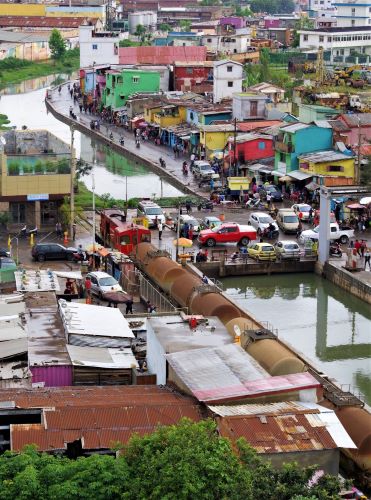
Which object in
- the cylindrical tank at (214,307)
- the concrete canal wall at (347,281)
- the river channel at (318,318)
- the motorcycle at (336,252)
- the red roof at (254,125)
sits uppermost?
the red roof at (254,125)

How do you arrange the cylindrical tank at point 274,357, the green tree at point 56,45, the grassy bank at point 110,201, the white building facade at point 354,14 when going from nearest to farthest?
the cylindrical tank at point 274,357, the grassy bank at point 110,201, the green tree at point 56,45, the white building facade at point 354,14

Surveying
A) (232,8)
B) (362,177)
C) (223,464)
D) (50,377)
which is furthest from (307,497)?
(232,8)

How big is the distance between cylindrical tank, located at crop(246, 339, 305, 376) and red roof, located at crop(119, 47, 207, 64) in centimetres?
3549

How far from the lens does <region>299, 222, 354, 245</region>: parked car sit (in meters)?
23.4

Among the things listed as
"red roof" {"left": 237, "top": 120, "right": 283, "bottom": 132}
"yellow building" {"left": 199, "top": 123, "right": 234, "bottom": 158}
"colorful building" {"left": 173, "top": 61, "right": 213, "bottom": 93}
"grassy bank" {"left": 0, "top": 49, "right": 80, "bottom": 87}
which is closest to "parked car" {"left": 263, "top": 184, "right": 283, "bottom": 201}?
"yellow building" {"left": 199, "top": 123, "right": 234, "bottom": 158}

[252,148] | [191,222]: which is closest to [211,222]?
[191,222]

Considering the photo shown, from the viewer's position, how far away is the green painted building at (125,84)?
42.1 metres

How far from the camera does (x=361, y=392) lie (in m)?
16.2

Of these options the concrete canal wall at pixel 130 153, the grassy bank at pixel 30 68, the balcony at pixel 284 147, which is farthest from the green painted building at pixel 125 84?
the grassy bank at pixel 30 68

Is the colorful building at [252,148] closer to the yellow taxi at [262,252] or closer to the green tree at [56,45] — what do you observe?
the yellow taxi at [262,252]

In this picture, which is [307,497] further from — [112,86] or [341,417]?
[112,86]

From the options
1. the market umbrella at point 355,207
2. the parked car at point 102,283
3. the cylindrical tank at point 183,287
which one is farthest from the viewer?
the market umbrella at point 355,207

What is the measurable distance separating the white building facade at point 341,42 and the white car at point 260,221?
113ft

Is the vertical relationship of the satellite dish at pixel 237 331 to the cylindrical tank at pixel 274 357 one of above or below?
above
